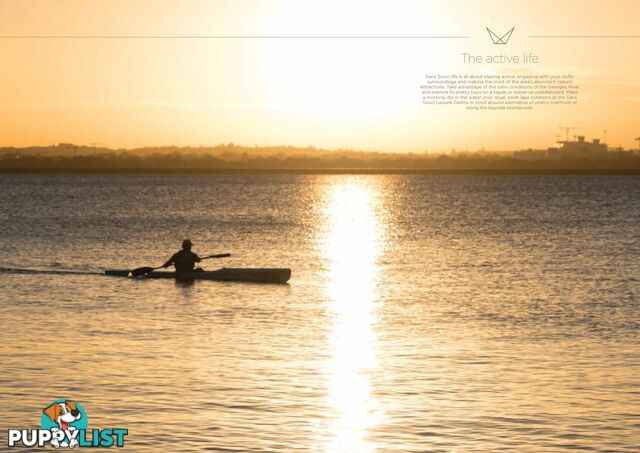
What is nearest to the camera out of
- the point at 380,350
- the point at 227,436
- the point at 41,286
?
the point at 227,436

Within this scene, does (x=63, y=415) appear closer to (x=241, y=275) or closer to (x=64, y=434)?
(x=64, y=434)

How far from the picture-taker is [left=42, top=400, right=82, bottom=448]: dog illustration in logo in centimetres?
1633

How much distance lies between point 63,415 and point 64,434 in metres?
0.88

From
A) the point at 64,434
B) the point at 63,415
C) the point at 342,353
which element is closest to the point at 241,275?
the point at 342,353

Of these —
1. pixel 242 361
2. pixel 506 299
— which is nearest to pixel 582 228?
pixel 506 299

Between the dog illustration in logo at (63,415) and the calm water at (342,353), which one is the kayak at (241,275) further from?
the dog illustration in logo at (63,415)

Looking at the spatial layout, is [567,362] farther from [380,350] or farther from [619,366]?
[380,350]

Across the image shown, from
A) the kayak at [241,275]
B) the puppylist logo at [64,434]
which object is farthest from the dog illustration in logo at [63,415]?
the kayak at [241,275]

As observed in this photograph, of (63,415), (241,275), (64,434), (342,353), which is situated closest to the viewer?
(64,434)

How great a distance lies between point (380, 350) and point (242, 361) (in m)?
3.58

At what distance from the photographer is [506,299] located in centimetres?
3709

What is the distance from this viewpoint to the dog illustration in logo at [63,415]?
16328 mm

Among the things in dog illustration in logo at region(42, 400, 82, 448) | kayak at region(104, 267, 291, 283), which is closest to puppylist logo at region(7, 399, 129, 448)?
dog illustration in logo at region(42, 400, 82, 448)

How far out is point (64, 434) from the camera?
16.8 meters
